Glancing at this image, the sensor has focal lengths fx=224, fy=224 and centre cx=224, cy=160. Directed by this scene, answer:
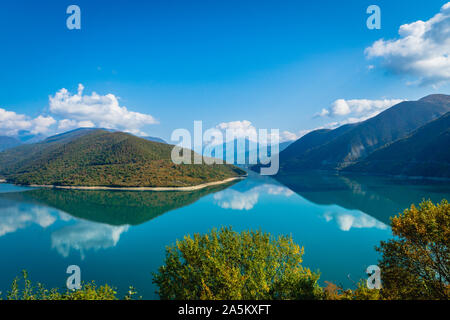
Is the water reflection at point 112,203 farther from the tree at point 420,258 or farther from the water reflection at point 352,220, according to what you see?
the tree at point 420,258

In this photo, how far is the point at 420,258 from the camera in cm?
1520

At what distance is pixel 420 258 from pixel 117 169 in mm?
148693

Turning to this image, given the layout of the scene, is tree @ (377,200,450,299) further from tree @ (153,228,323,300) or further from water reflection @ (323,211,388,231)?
water reflection @ (323,211,388,231)

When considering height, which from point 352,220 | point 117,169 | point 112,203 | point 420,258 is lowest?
point 112,203

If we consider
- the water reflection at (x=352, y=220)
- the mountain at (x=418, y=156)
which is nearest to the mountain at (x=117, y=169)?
the water reflection at (x=352, y=220)

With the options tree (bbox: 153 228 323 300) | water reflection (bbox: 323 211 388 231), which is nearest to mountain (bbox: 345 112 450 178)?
water reflection (bbox: 323 211 388 231)

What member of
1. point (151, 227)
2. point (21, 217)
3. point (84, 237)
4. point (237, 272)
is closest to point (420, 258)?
point (237, 272)

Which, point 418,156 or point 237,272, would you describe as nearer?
point 237,272

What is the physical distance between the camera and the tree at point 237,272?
15.7 m

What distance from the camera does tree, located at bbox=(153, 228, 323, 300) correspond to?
15734 millimetres

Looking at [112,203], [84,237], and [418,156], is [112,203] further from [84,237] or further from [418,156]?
[418,156]
